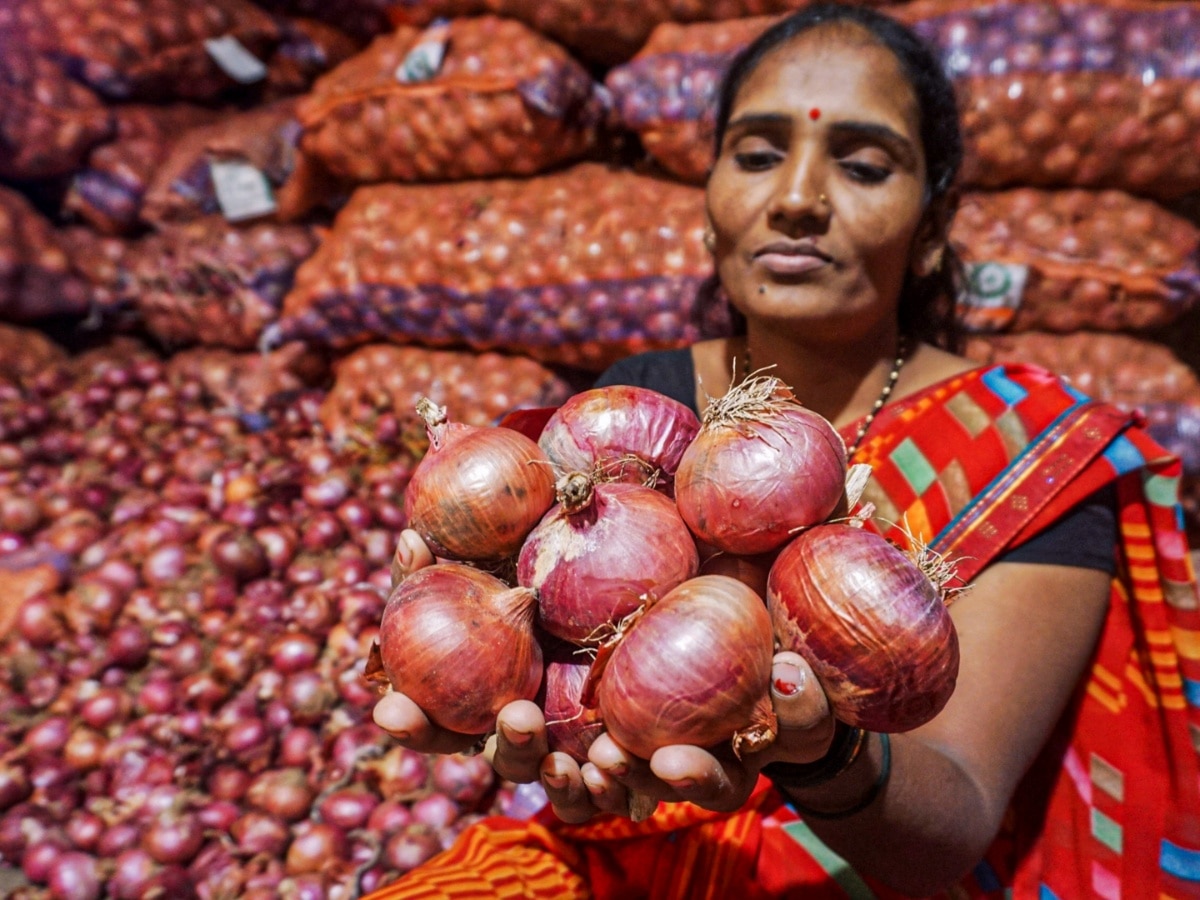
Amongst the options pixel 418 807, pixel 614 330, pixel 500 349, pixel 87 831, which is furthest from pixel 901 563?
pixel 500 349

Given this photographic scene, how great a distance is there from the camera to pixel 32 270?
2.27 metres

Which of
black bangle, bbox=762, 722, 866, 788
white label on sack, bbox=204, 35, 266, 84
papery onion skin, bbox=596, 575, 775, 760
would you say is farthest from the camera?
white label on sack, bbox=204, 35, 266, 84

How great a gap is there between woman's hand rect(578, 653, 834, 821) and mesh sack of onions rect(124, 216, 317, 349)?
2.09m

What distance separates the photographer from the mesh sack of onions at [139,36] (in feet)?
7.32

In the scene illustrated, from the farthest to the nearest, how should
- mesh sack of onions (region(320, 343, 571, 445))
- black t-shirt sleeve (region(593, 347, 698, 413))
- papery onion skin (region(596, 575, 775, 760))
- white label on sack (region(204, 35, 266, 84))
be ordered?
1. white label on sack (region(204, 35, 266, 84))
2. mesh sack of onions (region(320, 343, 571, 445))
3. black t-shirt sleeve (region(593, 347, 698, 413))
4. papery onion skin (region(596, 575, 775, 760))

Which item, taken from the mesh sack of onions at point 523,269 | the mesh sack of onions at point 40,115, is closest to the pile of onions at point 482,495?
the mesh sack of onions at point 523,269

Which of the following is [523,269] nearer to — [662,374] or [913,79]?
[662,374]

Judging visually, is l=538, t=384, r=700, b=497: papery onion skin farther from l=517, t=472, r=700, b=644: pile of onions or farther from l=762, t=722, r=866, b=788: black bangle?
l=762, t=722, r=866, b=788: black bangle

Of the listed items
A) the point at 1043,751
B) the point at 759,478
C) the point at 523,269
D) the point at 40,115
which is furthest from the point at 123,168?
the point at 1043,751

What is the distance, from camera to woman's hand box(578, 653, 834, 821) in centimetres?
47

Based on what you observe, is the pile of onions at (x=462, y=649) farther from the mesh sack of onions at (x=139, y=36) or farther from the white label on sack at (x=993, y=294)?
the mesh sack of onions at (x=139, y=36)

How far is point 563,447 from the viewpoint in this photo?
0.59m

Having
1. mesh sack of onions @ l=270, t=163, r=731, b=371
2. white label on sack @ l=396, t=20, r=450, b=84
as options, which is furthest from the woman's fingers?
white label on sack @ l=396, t=20, r=450, b=84

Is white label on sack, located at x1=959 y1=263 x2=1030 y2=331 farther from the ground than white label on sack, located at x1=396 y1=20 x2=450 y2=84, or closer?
closer
